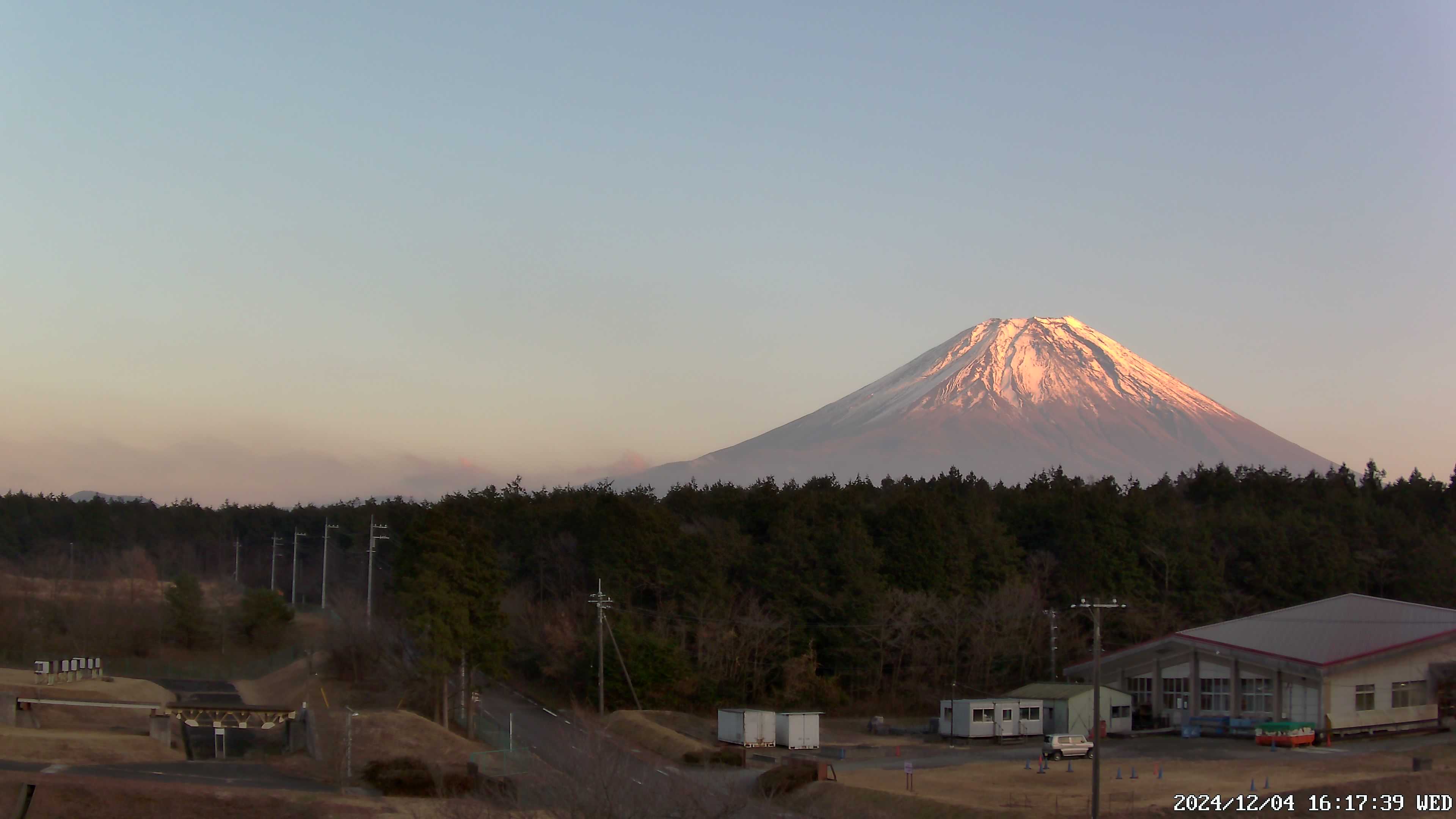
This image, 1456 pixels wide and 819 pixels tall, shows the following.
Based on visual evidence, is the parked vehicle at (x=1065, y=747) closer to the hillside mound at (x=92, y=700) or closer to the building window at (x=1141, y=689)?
the building window at (x=1141, y=689)

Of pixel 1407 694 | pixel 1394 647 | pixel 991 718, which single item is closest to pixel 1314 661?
pixel 1394 647

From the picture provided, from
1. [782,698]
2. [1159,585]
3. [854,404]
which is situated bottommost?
[782,698]

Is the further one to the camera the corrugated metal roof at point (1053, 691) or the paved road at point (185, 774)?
the corrugated metal roof at point (1053, 691)

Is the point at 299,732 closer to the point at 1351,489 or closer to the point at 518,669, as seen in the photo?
the point at 518,669

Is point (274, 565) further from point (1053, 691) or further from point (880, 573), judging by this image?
point (1053, 691)

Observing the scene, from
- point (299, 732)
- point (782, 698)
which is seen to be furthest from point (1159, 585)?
point (299, 732)

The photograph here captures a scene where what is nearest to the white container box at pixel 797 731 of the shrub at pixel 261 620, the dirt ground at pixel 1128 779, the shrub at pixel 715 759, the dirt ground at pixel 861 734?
the dirt ground at pixel 861 734

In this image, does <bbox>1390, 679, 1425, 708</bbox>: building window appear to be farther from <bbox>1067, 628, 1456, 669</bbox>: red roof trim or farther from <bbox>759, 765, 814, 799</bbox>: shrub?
<bbox>759, 765, 814, 799</bbox>: shrub

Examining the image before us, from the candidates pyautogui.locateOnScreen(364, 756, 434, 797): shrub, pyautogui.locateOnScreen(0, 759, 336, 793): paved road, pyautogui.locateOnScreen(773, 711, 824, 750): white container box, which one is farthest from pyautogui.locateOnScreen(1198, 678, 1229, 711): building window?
pyautogui.locateOnScreen(0, 759, 336, 793): paved road
